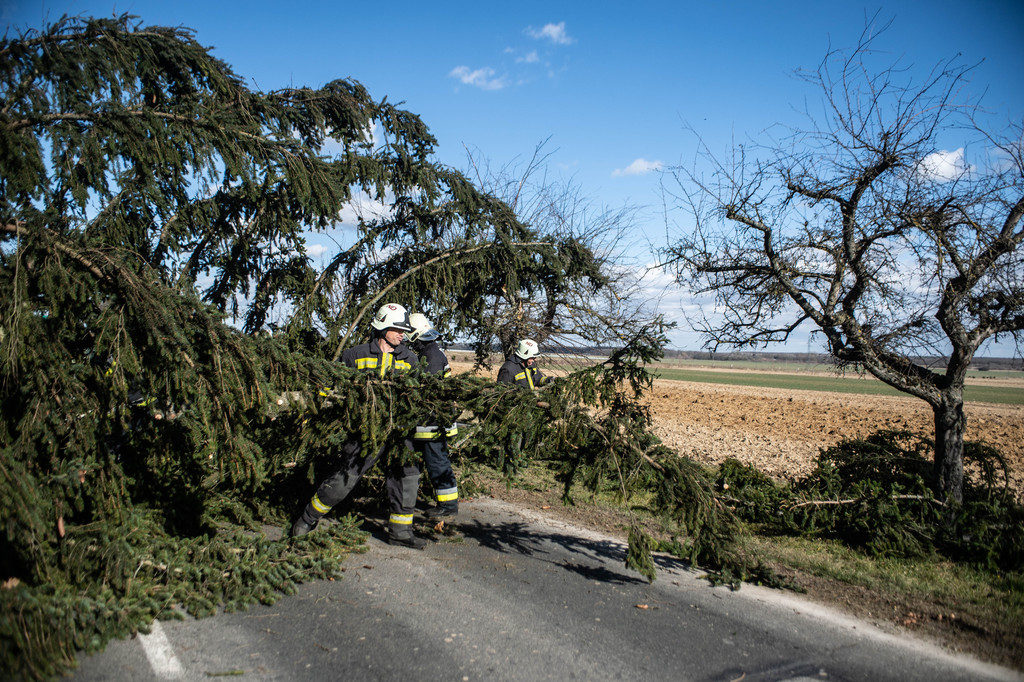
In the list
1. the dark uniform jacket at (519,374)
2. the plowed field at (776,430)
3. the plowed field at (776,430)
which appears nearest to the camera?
the dark uniform jacket at (519,374)

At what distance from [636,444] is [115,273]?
3828mm

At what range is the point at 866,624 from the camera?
4203 millimetres

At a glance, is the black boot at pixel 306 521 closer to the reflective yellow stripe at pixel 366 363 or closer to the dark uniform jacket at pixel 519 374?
the reflective yellow stripe at pixel 366 363

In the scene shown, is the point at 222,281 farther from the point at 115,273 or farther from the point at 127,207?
the point at 115,273

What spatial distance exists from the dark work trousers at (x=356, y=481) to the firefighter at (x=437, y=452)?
31 centimetres

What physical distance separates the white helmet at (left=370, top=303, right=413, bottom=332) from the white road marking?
118 inches

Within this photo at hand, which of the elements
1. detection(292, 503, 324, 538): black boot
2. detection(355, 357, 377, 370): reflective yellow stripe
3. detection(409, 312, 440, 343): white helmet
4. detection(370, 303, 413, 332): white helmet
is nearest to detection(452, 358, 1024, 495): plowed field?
detection(409, 312, 440, 343): white helmet

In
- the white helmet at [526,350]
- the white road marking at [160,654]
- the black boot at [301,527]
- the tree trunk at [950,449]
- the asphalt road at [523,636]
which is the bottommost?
the asphalt road at [523,636]

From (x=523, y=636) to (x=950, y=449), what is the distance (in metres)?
4.66

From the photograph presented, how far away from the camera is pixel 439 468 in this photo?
6.28m

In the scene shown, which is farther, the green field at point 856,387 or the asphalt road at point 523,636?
the green field at point 856,387

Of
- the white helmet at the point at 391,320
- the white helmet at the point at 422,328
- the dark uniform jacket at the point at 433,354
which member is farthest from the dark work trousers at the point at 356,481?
the white helmet at the point at 422,328

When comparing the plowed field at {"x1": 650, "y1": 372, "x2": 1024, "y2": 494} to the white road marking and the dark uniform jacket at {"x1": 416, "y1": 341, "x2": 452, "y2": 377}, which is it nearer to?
the dark uniform jacket at {"x1": 416, "y1": 341, "x2": 452, "y2": 377}

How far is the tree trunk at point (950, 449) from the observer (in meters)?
5.84
